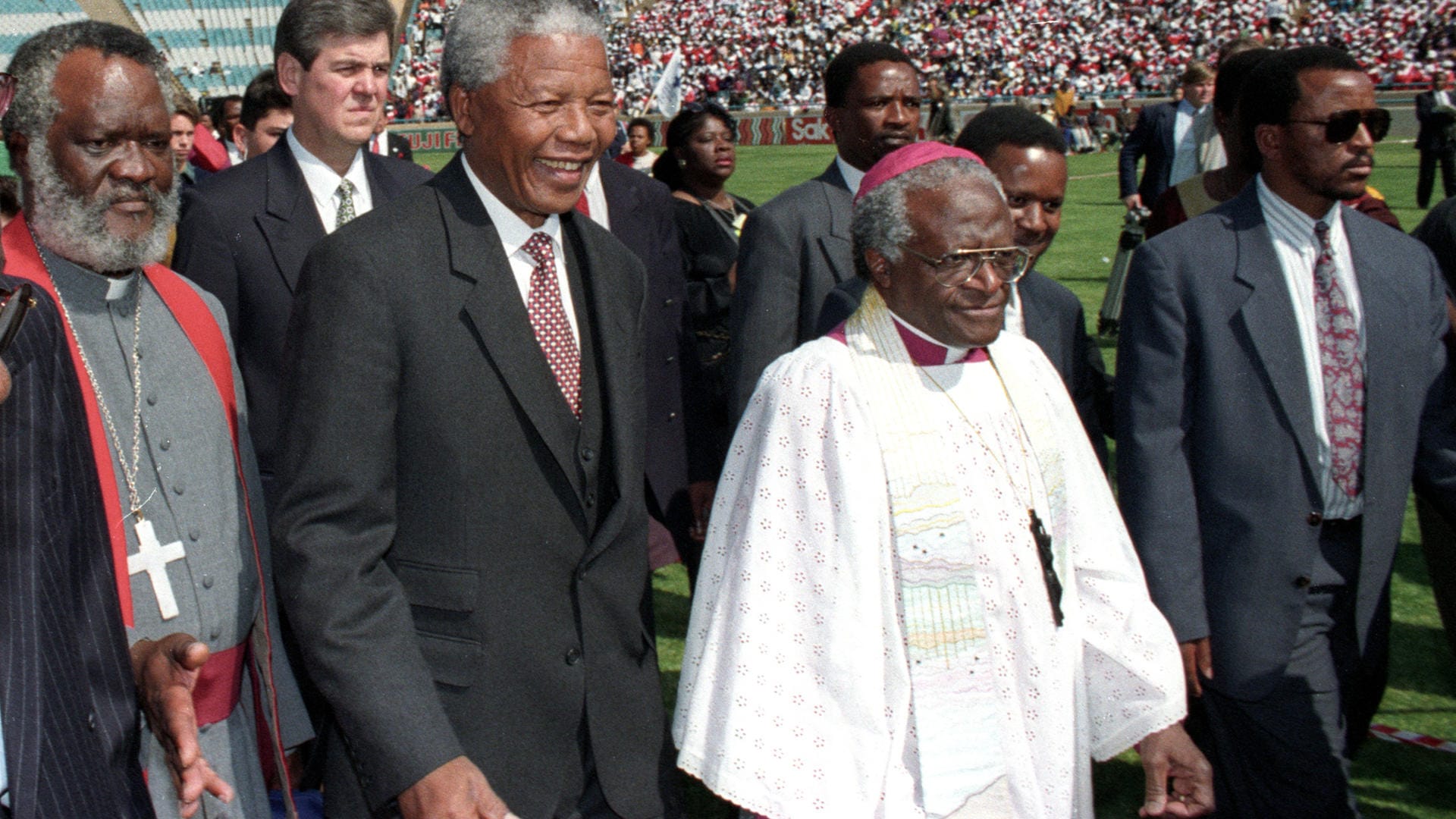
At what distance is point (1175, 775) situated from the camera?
2.88 m

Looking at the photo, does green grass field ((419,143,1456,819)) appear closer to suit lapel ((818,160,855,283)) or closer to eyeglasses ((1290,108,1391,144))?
suit lapel ((818,160,855,283))

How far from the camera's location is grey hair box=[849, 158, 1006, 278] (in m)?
2.85

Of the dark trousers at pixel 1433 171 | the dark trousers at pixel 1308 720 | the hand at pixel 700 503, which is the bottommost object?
the dark trousers at pixel 1433 171

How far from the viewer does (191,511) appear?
2.73 meters

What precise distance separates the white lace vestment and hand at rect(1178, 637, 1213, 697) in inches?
29.5

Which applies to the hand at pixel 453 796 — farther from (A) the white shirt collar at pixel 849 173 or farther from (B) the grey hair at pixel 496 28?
(A) the white shirt collar at pixel 849 173

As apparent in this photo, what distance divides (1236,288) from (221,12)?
2851 cm

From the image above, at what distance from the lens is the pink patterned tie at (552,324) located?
2.62m

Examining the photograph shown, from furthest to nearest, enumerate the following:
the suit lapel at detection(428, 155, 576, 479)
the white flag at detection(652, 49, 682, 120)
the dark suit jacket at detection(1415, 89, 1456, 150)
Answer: the dark suit jacket at detection(1415, 89, 1456, 150), the white flag at detection(652, 49, 682, 120), the suit lapel at detection(428, 155, 576, 479)

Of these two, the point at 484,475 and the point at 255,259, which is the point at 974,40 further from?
the point at 484,475

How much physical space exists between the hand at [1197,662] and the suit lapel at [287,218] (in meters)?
2.55

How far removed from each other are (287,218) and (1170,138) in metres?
7.66

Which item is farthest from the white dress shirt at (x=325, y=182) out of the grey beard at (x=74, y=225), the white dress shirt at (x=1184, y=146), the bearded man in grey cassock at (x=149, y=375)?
the white dress shirt at (x=1184, y=146)

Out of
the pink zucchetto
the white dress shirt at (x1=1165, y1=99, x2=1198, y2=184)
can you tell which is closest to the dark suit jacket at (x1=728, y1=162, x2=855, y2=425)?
the pink zucchetto
